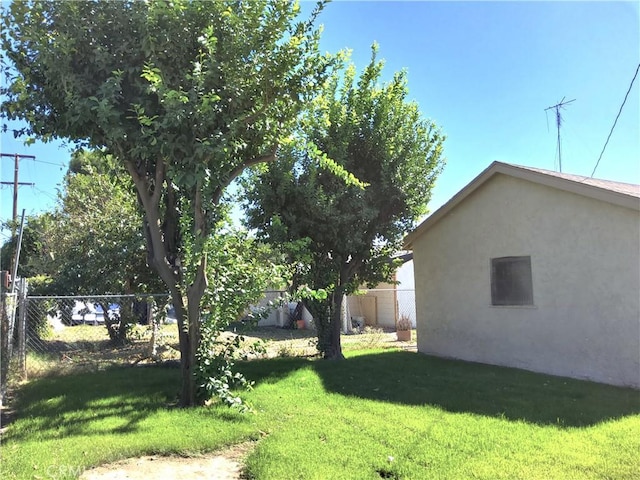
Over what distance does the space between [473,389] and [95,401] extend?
17.1ft

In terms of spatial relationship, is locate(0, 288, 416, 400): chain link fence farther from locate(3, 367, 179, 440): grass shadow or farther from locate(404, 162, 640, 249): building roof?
locate(404, 162, 640, 249): building roof

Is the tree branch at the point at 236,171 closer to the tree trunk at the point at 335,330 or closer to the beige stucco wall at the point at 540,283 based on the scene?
the tree trunk at the point at 335,330

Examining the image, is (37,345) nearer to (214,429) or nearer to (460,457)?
(214,429)

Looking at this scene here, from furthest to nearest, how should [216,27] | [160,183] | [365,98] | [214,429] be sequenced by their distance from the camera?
1. [365,98]
2. [160,183]
3. [216,27]
4. [214,429]

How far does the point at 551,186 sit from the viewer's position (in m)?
8.26

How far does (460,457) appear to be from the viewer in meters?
4.25

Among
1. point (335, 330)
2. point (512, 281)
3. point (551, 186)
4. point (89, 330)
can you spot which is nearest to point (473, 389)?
point (512, 281)

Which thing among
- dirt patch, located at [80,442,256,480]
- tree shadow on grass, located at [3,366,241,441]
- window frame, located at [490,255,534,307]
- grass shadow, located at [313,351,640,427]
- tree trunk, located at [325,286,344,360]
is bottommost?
dirt patch, located at [80,442,256,480]

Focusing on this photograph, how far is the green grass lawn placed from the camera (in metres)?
4.08

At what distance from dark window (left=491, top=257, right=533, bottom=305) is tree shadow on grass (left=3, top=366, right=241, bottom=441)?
19.2 feet

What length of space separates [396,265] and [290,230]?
287 cm

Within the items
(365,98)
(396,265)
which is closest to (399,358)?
(396,265)

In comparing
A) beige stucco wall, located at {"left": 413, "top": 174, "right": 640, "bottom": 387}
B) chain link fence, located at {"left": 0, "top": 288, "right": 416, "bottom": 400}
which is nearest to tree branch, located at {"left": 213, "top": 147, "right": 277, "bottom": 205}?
chain link fence, located at {"left": 0, "top": 288, "right": 416, "bottom": 400}

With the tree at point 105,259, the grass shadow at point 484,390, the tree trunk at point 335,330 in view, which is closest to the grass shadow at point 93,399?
the grass shadow at point 484,390
